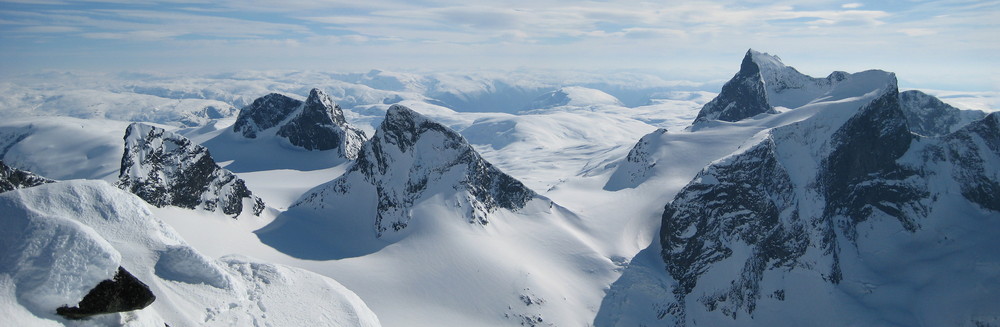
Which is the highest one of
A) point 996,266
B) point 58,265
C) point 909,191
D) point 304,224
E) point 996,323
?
point 58,265

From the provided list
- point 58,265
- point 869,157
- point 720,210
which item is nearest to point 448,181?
point 720,210

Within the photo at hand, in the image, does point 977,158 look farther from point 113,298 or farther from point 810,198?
point 113,298

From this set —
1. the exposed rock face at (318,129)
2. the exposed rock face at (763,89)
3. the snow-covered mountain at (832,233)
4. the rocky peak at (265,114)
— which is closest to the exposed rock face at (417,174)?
the snow-covered mountain at (832,233)

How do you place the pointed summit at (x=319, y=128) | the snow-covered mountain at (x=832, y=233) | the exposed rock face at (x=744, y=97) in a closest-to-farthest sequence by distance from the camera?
the snow-covered mountain at (x=832, y=233)
the pointed summit at (x=319, y=128)
the exposed rock face at (x=744, y=97)

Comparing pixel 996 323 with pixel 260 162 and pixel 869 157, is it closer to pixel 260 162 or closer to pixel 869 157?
pixel 869 157

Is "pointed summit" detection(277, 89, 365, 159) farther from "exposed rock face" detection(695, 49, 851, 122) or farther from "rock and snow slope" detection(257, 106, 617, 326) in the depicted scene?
"exposed rock face" detection(695, 49, 851, 122)

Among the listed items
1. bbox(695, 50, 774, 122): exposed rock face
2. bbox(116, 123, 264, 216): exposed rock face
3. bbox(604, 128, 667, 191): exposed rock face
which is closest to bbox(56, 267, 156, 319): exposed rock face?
bbox(116, 123, 264, 216): exposed rock face

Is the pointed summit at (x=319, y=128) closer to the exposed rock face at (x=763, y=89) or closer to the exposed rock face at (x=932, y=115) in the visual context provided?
the exposed rock face at (x=763, y=89)

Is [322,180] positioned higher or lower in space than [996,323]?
lower
